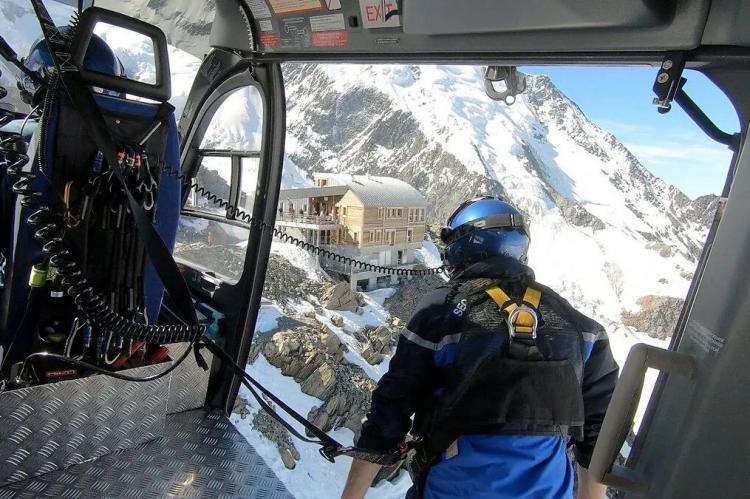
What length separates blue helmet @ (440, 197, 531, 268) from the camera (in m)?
1.38

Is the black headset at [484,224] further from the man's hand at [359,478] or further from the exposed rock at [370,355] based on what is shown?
the exposed rock at [370,355]

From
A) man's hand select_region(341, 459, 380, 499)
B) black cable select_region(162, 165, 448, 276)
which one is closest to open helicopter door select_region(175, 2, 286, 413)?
black cable select_region(162, 165, 448, 276)

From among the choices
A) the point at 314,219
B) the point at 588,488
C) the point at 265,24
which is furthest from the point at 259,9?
the point at 314,219

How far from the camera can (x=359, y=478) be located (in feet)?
4.34

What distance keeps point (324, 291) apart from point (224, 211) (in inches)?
458

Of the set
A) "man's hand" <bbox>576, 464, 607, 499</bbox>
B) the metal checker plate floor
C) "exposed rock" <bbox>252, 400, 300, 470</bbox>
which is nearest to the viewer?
"man's hand" <bbox>576, 464, 607, 499</bbox>

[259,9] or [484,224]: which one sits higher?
[259,9]

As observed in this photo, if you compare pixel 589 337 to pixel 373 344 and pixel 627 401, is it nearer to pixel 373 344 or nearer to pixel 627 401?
pixel 627 401

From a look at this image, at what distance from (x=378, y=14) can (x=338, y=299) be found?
39.2 feet

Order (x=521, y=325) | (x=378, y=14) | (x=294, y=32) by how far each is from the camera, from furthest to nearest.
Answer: (x=294, y=32)
(x=378, y=14)
(x=521, y=325)

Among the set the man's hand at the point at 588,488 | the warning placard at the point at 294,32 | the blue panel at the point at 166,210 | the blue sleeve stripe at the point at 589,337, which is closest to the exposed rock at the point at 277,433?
the blue panel at the point at 166,210

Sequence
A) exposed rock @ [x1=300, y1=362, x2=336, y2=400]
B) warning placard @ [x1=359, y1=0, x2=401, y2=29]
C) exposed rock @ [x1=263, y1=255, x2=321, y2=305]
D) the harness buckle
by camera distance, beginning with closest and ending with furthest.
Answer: the harness buckle
warning placard @ [x1=359, y1=0, x2=401, y2=29]
exposed rock @ [x1=263, y1=255, x2=321, y2=305]
exposed rock @ [x1=300, y1=362, x2=336, y2=400]

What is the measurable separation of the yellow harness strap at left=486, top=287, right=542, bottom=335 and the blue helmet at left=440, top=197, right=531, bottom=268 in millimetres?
147

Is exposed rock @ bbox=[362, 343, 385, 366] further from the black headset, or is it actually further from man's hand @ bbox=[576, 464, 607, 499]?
the black headset
